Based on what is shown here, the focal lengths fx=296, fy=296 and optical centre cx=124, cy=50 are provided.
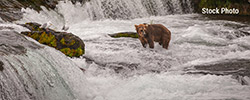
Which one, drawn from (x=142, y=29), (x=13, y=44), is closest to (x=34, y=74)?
(x=13, y=44)

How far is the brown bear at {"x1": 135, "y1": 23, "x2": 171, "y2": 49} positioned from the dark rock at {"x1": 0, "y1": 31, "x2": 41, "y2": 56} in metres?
3.02

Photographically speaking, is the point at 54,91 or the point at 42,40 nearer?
Answer: the point at 54,91

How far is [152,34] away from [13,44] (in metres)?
3.74

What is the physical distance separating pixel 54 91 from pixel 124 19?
34.5 ft

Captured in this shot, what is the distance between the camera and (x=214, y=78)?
5000mm

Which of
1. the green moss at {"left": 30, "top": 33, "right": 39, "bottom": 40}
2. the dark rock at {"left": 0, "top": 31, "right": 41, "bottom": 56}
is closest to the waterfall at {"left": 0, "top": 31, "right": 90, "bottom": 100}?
the dark rock at {"left": 0, "top": 31, "right": 41, "bottom": 56}

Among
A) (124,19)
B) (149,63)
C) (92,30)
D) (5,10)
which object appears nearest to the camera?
(149,63)

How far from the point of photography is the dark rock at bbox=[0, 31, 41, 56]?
12.6 feet

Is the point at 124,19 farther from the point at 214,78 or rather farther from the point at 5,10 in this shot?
the point at 214,78

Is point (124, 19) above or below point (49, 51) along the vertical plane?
below

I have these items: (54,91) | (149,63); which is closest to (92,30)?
(149,63)

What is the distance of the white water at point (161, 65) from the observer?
4.44 meters

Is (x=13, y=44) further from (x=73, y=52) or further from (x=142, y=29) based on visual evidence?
(x=142, y=29)

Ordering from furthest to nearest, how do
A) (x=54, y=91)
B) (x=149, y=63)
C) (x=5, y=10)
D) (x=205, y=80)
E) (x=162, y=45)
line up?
(x=5, y=10), (x=162, y=45), (x=149, y=63), (x=205, y=80), (x=54, y=91)
